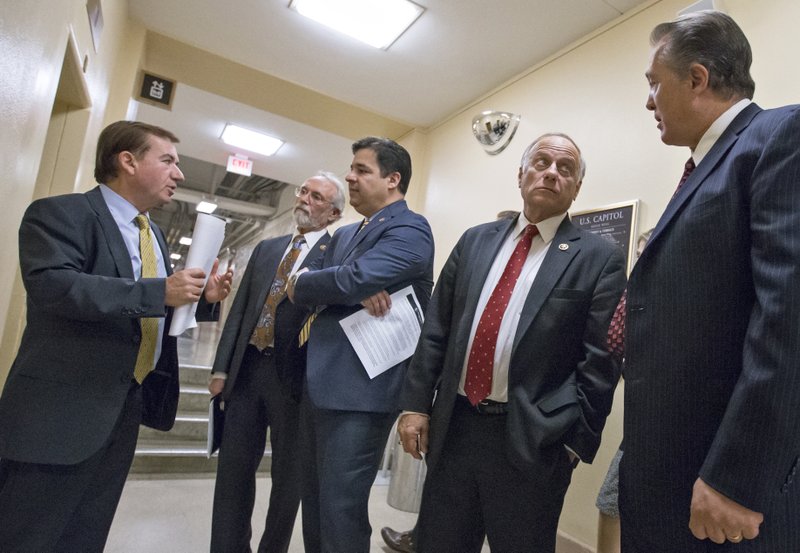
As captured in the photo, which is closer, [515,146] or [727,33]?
[727,33]

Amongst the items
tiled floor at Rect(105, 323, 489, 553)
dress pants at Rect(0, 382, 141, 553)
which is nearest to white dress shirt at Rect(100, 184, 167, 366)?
dress pants at Rect(0, 382, 141, 553)

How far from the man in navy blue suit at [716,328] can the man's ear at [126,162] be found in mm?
1396

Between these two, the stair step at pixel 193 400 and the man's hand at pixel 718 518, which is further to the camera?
the stair step at pixel 193 400

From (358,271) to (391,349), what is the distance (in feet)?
0.92

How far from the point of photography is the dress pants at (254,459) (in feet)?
5.58

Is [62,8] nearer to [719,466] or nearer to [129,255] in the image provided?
[129,255]

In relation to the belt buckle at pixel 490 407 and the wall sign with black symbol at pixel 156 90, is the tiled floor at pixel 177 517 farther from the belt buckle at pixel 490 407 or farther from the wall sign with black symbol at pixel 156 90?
the wall sign with black symbol at pixel 156 90

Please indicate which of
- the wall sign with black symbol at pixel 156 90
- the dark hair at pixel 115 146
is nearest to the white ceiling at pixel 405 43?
the wall sign with black symbol at pixel 156 90

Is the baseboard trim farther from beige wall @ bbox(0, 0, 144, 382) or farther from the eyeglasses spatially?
beige wall @ bbox(0, 0, 144, 382)

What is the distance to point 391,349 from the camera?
151 centimetres

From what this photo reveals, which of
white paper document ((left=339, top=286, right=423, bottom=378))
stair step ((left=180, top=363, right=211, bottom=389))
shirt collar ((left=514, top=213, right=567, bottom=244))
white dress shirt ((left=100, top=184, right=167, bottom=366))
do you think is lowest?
stair step ((left=180, top=363, right=211, bottom=389))

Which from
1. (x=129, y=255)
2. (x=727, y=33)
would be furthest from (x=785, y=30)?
(x=129, y=255)

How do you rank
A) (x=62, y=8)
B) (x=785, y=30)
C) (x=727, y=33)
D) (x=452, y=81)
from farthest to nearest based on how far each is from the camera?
(x=452, y=81), (x=785, y=30), (x=62, y=8), (x=727, y=33)

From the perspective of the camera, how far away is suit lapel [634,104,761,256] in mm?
891
